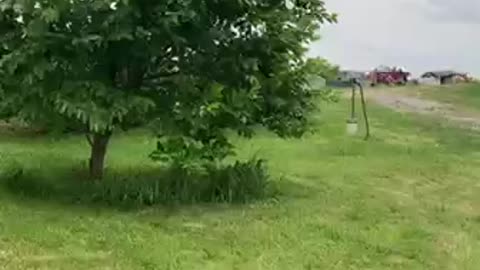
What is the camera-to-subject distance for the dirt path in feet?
55.4

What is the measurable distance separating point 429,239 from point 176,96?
215cm

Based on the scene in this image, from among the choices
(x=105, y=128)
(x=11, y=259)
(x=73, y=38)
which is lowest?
(x=11, y=259)

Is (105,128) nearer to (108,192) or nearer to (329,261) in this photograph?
(108,192)

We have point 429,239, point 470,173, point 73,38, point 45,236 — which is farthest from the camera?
point 470,173

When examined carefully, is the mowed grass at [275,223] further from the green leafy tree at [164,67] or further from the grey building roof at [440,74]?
the grey building roof at [440,74]

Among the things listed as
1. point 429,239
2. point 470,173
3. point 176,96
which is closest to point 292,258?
point 429,239

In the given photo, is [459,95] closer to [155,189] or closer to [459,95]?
[459,95]

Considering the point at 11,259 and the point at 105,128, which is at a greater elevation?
the point at 105,128

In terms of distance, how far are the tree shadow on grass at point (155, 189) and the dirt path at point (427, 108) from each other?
29.0 feet

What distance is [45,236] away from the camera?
5.37m

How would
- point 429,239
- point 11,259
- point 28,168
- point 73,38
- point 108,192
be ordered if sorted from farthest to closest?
point 28,168 < point 108,192 < point 73,38 < point 429,239 < point 11,259

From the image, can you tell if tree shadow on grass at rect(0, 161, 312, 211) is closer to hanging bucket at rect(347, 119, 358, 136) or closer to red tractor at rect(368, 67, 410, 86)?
hanging bucket at rect(347, 119, 358, 136)

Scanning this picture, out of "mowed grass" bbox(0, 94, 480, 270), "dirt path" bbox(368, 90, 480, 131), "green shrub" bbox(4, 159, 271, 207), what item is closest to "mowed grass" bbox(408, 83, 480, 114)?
"dirt path" bbox(368, 90, 480, 131)

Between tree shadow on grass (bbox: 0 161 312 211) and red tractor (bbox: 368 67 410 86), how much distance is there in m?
28.6
